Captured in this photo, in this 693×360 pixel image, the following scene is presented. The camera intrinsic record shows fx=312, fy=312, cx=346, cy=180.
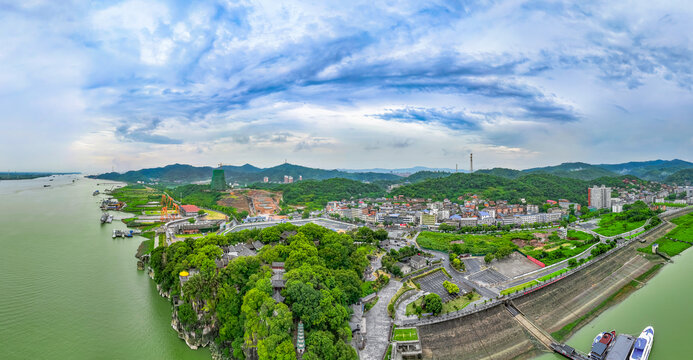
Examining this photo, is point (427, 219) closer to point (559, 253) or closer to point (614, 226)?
point (559, 253)

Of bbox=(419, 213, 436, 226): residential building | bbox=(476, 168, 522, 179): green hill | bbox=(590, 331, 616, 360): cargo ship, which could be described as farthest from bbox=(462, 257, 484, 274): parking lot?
bbox=(476, 168, 522, 179): green hill

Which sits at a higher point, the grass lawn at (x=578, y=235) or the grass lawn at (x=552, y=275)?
the grass lawn at (x=578, y=235)

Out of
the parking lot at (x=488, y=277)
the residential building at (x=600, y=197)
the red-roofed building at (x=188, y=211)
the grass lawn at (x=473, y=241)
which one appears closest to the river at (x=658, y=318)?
the parking lot at (x=488, y=277)

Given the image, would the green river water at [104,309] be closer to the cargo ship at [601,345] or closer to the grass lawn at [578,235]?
the cargo ship at [601,345]

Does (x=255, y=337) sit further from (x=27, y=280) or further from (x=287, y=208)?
(x=287, y=208)

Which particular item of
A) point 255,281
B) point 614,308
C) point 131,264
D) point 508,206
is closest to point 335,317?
point 255,281
